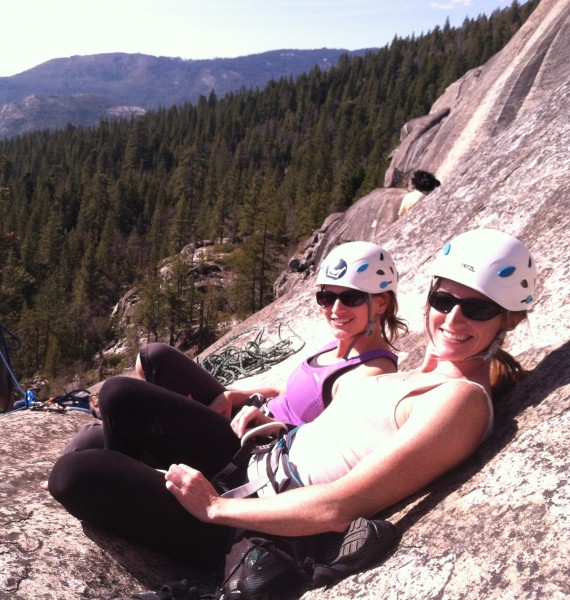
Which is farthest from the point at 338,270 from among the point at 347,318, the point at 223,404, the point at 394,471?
the point at 394,471

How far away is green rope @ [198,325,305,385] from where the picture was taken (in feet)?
23.7

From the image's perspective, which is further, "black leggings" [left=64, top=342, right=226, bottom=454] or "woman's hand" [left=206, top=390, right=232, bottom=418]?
"woman's hand" [left=206, top=390, right=232, bottom=418]

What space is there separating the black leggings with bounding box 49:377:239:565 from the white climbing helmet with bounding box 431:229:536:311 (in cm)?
166

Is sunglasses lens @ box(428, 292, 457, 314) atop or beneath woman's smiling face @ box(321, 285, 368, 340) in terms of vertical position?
atop

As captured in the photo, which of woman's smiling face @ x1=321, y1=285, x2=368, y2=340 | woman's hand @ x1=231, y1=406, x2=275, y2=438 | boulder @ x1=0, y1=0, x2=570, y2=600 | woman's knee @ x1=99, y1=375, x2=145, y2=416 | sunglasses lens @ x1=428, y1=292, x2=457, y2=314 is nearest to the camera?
boulder @ x1=0, y1=0, x2=570, y2=600

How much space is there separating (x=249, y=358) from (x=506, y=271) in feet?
16.0

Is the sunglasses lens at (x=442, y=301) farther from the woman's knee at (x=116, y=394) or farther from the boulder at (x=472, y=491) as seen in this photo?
the woman's knee at (x=116, y=394)

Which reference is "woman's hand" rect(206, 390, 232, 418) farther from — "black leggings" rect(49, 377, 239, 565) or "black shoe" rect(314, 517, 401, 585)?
"black shoe" rect(314, 517, 401, 585)

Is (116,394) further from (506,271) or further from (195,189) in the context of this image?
(195,189)

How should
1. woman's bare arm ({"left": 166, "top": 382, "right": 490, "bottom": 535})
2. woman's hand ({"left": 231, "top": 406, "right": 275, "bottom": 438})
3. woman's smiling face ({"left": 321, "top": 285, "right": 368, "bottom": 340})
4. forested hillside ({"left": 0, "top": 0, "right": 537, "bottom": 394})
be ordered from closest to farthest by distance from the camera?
woman's bare arm ({"left": 166, "top": 382, "right": 490, "bottom": 535})
woman's hand ({"left": 231, "top": 406, "right": 275, "bottom": 438})
woman's smiling face ({"left": 321, "top": 285, "right": 368, "bottom": 340})
forested hillside ({"left": 0, "top": 0, "right": 537, "bottom": 394})

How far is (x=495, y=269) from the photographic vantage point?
9.56 ft

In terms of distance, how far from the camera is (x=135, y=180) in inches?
4525

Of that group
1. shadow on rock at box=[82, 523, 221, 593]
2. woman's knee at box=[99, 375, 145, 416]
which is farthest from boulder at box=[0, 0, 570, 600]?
woman's knee at box=[99, 375, 145, 416]

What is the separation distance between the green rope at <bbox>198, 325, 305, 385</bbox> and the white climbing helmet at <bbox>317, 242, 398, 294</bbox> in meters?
3.20
